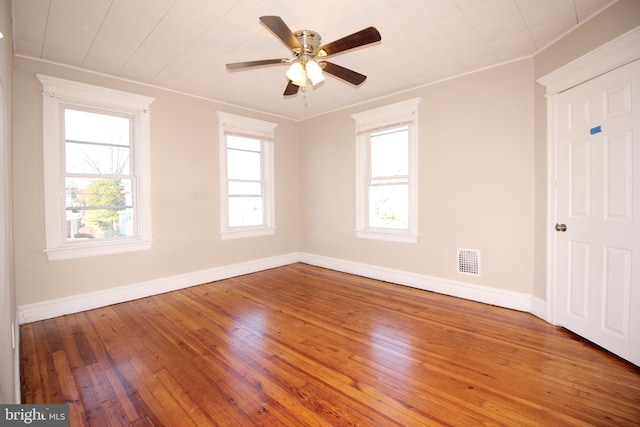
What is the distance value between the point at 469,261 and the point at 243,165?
148 inches

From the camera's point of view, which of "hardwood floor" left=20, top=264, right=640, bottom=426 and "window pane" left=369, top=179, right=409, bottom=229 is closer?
"hardwood floor" left=20, top=264, right=640, bottom=426

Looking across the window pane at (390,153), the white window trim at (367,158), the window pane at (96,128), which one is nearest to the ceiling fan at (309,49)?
the white window trim at (367,158)

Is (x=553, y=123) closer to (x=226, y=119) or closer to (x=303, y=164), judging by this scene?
(x=303, y=164)

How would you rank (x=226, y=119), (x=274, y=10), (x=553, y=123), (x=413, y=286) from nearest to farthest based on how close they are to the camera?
(x=274, y=10) < (x=553, y=123) < (x=413, y=286) < (x=226, y=119)

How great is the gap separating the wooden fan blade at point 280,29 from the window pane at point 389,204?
270 centimetres

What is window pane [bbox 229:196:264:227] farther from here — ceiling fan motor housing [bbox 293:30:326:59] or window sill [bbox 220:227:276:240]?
ceiling fan motor housing [bbox 293:30:326:59]

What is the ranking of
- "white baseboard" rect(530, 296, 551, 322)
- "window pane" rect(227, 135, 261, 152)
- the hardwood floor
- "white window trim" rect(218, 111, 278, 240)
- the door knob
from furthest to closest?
"window pane" rect(227, 135, 261, 152) → "white window trim" rect(218, 111, 278, 240) → "white baseboard" rect(530, 296, 551, 322) → the door knob → the hardwood floor

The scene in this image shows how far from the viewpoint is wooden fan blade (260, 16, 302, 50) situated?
189 cm

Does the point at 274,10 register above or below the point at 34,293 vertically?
above

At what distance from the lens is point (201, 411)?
182 cm

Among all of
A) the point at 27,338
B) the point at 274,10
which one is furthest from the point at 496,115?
the point at 27,338

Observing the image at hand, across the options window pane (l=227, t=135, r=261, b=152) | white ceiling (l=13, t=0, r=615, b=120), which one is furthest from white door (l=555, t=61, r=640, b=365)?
window pane (l=227, t=135, r=261, b=152)

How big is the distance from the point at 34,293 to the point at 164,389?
2304mm

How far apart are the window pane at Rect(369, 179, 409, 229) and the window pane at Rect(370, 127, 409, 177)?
0.17 meters
